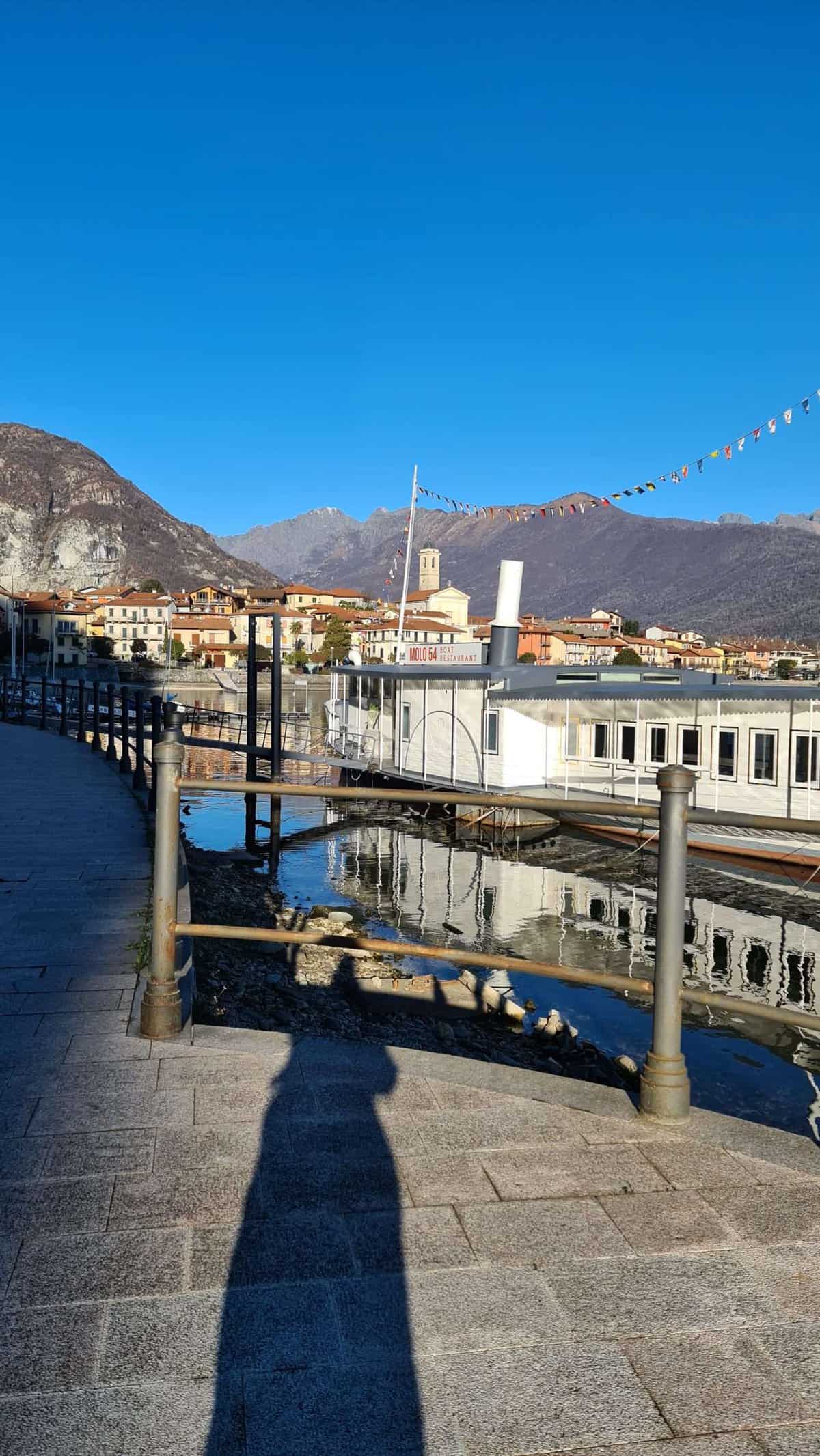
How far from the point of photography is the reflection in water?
9523 millimetres

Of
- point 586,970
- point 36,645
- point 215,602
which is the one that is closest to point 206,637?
point 215,602

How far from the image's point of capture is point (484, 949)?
43.7 feet

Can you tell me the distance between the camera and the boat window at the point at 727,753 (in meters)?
21.2

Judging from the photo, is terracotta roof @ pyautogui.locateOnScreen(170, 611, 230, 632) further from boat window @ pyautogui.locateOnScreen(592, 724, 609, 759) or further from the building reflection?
the building reflection

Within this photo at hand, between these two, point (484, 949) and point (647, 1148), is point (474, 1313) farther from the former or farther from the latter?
point (484, 949)

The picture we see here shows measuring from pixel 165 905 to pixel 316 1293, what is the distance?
1812 mm

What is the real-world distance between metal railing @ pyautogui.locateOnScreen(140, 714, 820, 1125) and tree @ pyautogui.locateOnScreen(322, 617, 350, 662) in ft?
358

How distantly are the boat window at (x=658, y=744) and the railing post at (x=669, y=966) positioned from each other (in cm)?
1998

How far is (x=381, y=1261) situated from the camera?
2457mm

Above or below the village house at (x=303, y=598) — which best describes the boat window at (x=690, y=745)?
below

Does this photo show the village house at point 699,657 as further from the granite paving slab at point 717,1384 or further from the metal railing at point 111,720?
the granite paving slab at point 717,1384

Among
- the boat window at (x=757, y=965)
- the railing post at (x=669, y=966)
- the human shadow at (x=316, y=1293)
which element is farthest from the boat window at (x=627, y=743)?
the human shadow at (x=316, y=1293)

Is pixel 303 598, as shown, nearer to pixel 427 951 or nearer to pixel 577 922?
pixel 577 922

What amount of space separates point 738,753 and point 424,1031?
45.5 feet
